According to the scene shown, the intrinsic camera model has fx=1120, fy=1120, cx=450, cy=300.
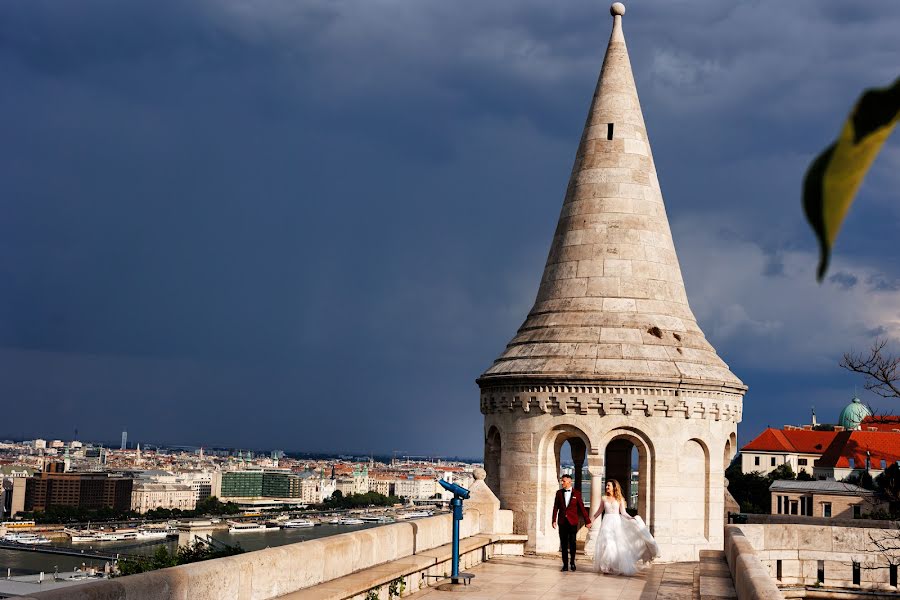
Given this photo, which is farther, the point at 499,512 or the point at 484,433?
the point at 484,433

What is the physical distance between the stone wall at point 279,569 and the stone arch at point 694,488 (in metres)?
3.22

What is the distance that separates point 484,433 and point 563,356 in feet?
5.25

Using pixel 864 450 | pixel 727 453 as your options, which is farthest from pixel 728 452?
pixel 864 450

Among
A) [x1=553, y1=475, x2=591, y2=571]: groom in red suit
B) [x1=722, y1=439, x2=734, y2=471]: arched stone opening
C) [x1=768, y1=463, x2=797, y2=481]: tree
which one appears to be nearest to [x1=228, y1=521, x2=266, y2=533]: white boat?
[x1=768, y1=463, x2=797, y2=481]: tree

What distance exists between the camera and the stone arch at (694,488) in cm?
1241

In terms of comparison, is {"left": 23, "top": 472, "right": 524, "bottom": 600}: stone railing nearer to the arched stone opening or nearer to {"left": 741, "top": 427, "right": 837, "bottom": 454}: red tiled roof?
the arched stone opening

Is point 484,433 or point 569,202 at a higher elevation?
point 569,202

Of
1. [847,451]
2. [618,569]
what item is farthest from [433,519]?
[847,451]

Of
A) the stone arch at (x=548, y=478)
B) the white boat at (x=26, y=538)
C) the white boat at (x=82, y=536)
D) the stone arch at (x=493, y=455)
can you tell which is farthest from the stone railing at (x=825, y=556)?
the white boat at (x=82, y=536)

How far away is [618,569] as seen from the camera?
10555 mm

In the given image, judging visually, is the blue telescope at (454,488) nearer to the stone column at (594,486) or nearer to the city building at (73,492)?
the stone column at (594,486)

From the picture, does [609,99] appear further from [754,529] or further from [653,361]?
[754,529]

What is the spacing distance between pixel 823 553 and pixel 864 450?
62.2 metres

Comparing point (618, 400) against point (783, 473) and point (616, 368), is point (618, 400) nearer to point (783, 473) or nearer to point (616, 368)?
point (616, 368)
